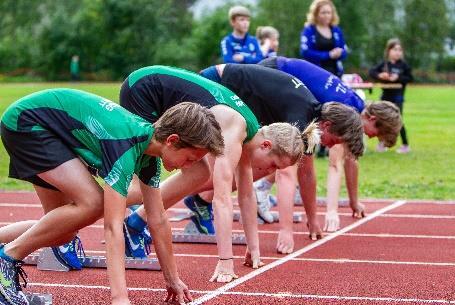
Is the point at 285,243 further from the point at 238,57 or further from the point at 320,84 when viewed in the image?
the point at 238,57

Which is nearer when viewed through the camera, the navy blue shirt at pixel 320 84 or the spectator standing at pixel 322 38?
the navy blue shirt at pixel 320 84

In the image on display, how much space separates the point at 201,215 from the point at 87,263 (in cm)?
165

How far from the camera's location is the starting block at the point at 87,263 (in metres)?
6.66

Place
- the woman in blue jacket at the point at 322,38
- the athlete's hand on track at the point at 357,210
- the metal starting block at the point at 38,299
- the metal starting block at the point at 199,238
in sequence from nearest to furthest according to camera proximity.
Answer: the metal starting block at the point at 38,299 → the metal starting block at the point at 199,238 → the athlete's hand on track at the point at 357,210 → the woman in blue jacket at the point at 322,38

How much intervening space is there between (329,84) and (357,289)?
2.54m

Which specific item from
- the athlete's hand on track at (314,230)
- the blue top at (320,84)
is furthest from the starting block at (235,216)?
the blue top at (320,84)

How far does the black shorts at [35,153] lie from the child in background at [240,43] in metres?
8.44

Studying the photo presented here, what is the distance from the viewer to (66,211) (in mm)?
5258

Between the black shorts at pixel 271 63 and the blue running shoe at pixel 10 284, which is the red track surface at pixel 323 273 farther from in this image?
the black shorts at pixel 271 63

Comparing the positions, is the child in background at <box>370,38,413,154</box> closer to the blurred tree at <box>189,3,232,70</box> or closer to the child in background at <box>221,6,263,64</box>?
the child in background at <box>221,6,263,64</box>

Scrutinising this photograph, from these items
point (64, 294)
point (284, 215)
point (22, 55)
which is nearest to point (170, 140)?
point (64, 294)

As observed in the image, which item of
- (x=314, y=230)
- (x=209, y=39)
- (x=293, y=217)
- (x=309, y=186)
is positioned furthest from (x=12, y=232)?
(x=209, y=39)

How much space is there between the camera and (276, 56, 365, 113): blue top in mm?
8195

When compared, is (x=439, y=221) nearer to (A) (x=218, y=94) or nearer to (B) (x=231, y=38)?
(A) (x=218, y=94)
